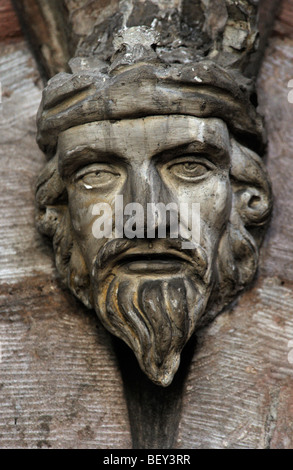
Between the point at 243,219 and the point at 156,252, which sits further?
the point at 243,219

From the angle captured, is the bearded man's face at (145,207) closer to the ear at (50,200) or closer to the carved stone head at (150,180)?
the carved stone head at (150,180)

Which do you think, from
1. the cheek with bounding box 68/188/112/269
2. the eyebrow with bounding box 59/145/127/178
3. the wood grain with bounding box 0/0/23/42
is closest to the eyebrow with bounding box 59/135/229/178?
the eyebrow with bounding box 59/145/127/178

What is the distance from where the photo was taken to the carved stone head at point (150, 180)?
2.99 m

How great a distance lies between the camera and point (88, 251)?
315cm

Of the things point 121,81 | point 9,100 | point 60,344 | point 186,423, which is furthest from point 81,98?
point 186,423

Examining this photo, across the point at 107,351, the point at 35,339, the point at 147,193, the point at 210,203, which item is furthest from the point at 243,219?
the point at 35,339

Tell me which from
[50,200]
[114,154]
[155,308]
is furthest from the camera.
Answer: [50,200]

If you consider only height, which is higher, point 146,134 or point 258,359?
point 146,134

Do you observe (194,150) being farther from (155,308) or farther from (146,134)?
(155,308)

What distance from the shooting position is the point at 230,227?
10.6 ft

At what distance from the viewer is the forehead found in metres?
Result: 3.03

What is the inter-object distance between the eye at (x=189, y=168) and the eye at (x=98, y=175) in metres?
0.20

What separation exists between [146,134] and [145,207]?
25 cm

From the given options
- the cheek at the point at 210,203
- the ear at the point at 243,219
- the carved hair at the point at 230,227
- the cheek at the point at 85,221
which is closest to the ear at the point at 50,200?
the carved hair at the point at 230,227
